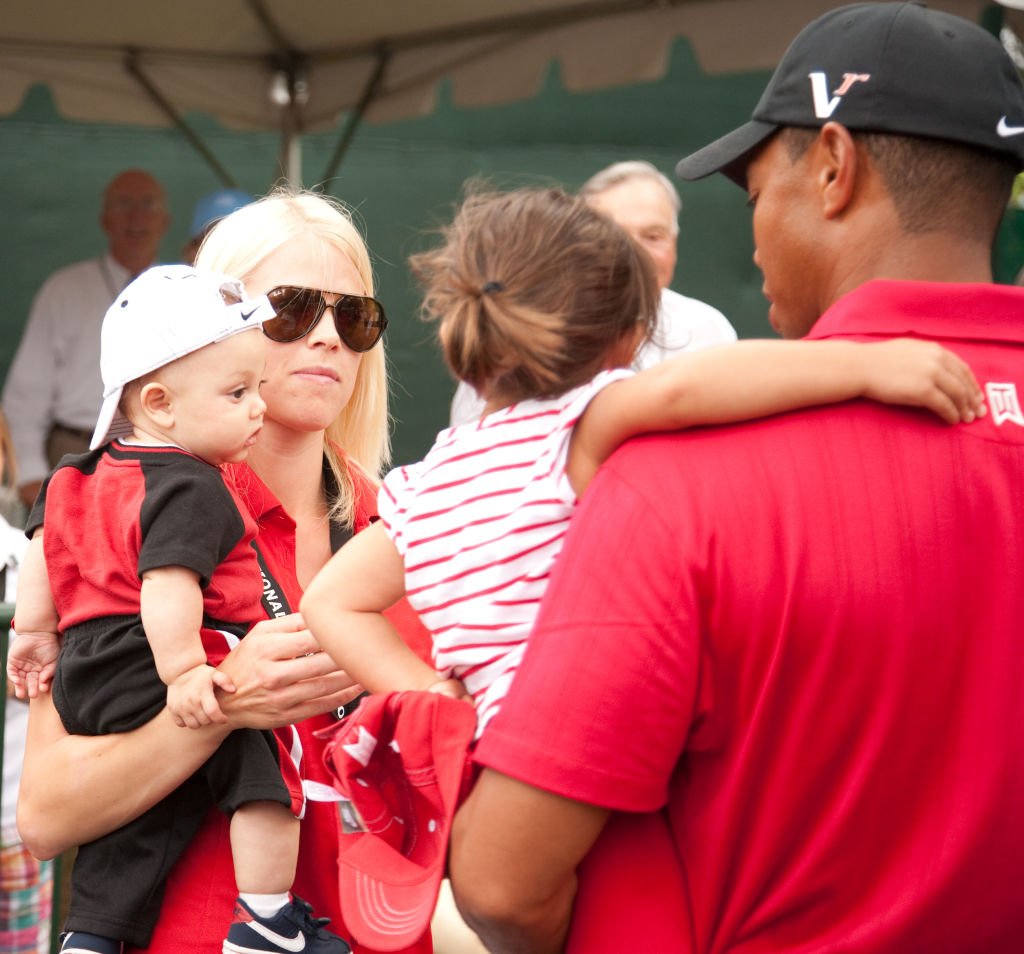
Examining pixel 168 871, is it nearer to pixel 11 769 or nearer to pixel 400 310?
pixel 11 769

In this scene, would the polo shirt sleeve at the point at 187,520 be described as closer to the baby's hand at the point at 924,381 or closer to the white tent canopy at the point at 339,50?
the baby's hand at the point at 924,381

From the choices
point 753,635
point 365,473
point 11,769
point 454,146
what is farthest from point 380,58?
point 753,635

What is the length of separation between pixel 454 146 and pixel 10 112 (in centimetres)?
284

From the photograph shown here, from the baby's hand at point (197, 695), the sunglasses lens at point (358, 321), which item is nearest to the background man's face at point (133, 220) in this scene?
the sunglasses lens at point (358, 321)

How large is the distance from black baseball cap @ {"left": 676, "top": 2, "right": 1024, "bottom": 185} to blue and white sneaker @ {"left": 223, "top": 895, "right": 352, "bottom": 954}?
1.33 metres

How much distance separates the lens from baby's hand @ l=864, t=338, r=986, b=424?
1327mm

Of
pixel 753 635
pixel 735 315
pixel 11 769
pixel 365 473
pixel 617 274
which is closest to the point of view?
pixel 753 635

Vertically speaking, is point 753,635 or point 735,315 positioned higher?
point 753,635

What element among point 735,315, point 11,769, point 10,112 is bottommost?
point 11,769

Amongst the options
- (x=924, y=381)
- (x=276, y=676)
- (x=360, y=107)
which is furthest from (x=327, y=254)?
(x=360, y=107)

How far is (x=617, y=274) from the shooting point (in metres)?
1.62

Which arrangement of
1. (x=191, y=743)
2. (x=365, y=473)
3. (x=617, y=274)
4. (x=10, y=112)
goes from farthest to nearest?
(x=10, y=112) → (x=365, y=473) → (x=191, y=743) → (x=617, y=274)

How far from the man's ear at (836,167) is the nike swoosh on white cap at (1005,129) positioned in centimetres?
15

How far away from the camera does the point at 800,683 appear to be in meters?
1.34
